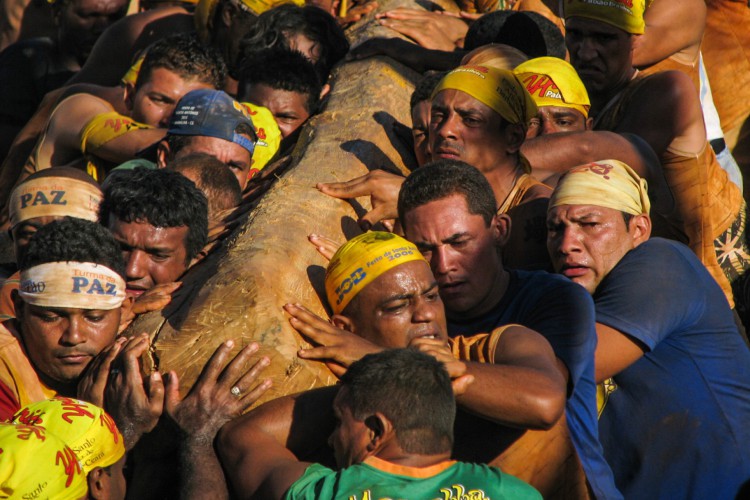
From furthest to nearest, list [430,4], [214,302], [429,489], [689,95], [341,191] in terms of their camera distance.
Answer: [430,4] → [689,95] → [341,191] → [214,302] → [429,489]

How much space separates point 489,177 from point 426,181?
776 millimetres

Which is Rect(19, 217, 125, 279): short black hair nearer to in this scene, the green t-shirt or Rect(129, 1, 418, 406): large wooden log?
Rect(129, 1, 418, 406): large wooden log

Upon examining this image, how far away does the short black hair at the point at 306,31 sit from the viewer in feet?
26.0

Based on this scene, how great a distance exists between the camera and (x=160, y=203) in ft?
18.5

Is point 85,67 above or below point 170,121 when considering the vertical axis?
below

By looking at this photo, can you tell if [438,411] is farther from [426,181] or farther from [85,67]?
[85,67]

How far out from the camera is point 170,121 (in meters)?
6.77

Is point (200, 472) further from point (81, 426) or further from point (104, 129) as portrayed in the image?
point (104, 129)

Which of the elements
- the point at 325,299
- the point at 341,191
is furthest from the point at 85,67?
the point at 325,299

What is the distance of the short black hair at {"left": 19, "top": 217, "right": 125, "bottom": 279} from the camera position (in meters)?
4.98

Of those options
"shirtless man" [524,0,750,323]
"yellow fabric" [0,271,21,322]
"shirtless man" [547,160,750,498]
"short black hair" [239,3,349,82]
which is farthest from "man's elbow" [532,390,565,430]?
"short black hair" [239,3,349,82]

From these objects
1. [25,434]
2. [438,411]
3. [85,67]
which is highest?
[438,411]

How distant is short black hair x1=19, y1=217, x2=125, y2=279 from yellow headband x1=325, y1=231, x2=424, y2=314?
2.94ft

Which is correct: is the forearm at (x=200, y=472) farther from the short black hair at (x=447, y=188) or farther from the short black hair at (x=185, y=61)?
the short black hair at (x=185, y=61)
